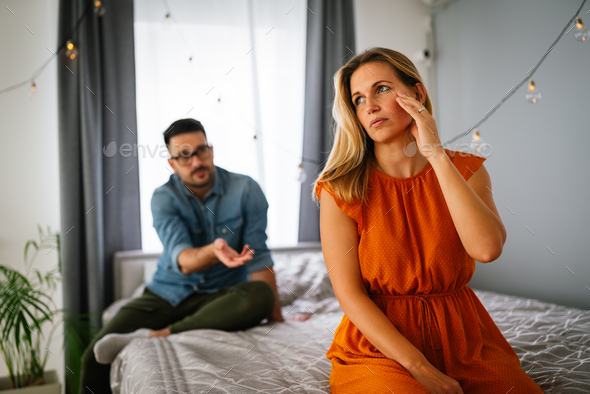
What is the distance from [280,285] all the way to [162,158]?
0.91 m

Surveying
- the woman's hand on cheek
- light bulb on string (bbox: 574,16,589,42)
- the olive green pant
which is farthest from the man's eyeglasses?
light bulb on string (bbox: 574,16,589,42)

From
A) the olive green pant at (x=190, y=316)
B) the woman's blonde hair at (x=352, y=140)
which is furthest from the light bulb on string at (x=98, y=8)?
the woman's blonde hair at (x=352, y=140)

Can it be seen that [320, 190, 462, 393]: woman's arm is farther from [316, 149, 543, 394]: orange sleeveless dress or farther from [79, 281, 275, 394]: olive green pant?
[79, 281, 275, 394]: olive green pant

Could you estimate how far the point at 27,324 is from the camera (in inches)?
64.1

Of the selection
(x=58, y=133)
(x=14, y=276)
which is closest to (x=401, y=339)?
Answer: (x=14, y=276)

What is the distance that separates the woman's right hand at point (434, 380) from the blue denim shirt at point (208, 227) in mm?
927

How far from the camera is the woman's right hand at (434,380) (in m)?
0.68

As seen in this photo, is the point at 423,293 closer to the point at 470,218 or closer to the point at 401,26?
the point at 470,218

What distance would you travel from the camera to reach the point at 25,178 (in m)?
1.96

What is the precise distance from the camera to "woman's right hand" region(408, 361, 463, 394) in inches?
26.9

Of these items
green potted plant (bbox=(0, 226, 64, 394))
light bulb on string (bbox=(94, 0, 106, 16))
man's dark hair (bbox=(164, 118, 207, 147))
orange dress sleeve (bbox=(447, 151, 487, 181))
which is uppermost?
light bulb on string (bbox=(94, 0, 106, 16))

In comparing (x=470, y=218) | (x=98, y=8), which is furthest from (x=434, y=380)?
(x=98, y=8)

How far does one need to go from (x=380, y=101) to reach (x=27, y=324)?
5.31 feet

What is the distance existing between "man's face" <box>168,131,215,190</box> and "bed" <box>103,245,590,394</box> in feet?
2.17
